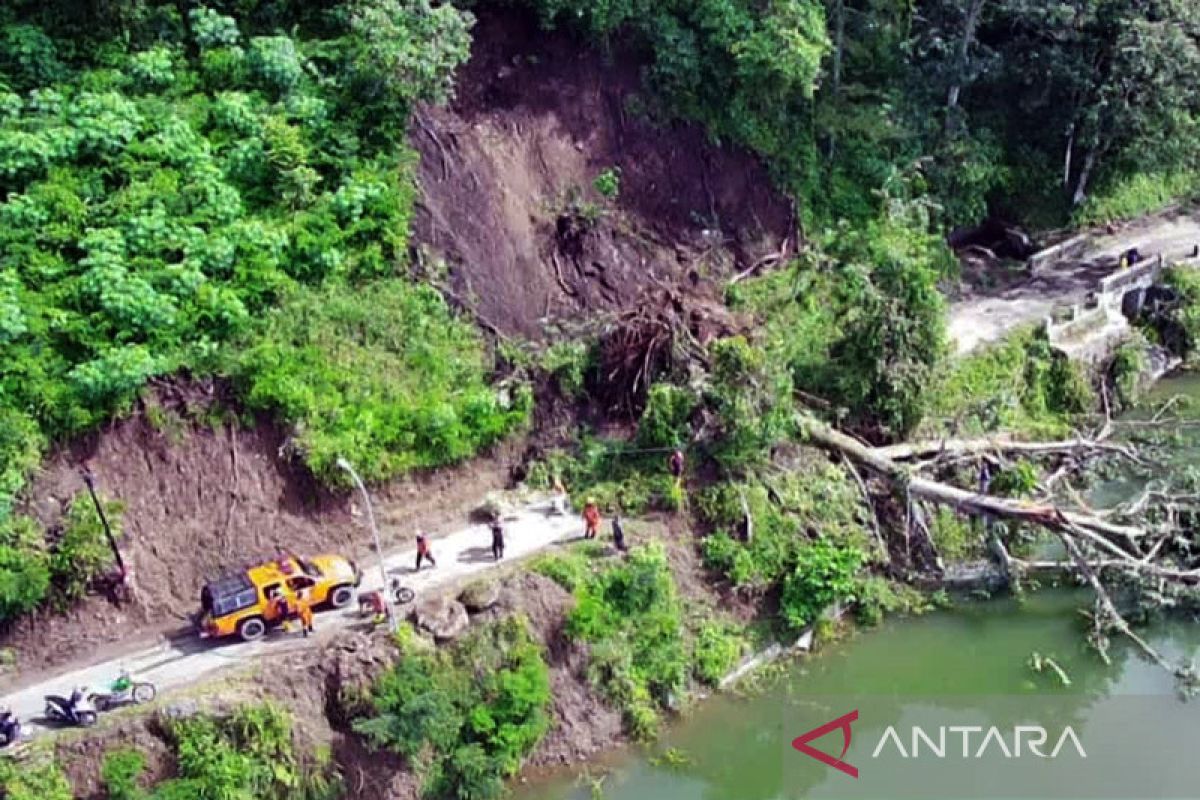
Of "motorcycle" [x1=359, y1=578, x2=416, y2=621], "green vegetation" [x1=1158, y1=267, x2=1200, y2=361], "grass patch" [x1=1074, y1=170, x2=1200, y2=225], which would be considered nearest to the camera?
"motorcycle" [x1=359, y1=578, x2=416, y2=621]

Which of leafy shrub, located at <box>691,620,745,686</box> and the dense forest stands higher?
the dense forest

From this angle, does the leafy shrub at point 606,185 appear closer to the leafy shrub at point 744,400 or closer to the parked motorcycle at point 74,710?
the leafy shrub at point 744,400

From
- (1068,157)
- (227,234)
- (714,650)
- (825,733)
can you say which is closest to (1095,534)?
(825,733)

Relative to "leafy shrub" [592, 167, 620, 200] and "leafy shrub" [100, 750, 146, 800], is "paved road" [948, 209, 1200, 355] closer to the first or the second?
"leafy shrub" [592, 167, 620, 200]

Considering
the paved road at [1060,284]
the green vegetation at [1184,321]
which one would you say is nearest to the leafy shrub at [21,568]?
the paved road at [1060,284]

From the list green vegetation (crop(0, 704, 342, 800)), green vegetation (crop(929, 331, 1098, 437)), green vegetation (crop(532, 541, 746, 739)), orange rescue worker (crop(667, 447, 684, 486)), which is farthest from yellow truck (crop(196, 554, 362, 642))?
green vegetation (crop(929, 331, 1098, 437))

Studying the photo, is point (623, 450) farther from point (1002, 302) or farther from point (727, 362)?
point (1002, 302)
